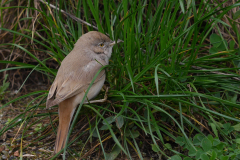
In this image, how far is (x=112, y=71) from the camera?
3.29 m

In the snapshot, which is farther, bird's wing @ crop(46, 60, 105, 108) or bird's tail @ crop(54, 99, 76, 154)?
bird's wing @ crop(46, 60, 105, 108)

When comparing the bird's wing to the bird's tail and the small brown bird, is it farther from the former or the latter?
the bird's tail

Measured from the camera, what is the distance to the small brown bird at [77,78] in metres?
2.84

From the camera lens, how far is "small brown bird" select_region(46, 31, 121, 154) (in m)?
2.84


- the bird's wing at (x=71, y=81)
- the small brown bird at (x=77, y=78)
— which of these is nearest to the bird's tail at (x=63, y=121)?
the small brown bird at (x=77, y=78)

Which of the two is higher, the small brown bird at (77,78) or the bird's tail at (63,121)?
the small brown bird at (77,78)

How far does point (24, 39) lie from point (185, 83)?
8.09ft

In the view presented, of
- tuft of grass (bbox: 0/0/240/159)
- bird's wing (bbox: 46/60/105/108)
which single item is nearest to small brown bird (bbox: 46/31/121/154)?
bird's wing (bbox: 46/60/105/108)

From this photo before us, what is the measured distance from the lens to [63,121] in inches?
112

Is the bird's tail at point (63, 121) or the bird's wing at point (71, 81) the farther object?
the bird's wing at point (71, 81)

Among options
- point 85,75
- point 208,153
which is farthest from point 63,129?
point 208,153

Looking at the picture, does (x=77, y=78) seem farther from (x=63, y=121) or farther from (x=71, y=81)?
(x=63, y=121)

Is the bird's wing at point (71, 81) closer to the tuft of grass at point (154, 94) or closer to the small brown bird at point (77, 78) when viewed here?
the small brown bird at point (77, 78)

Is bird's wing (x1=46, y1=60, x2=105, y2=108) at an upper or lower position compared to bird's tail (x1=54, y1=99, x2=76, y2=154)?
upper
